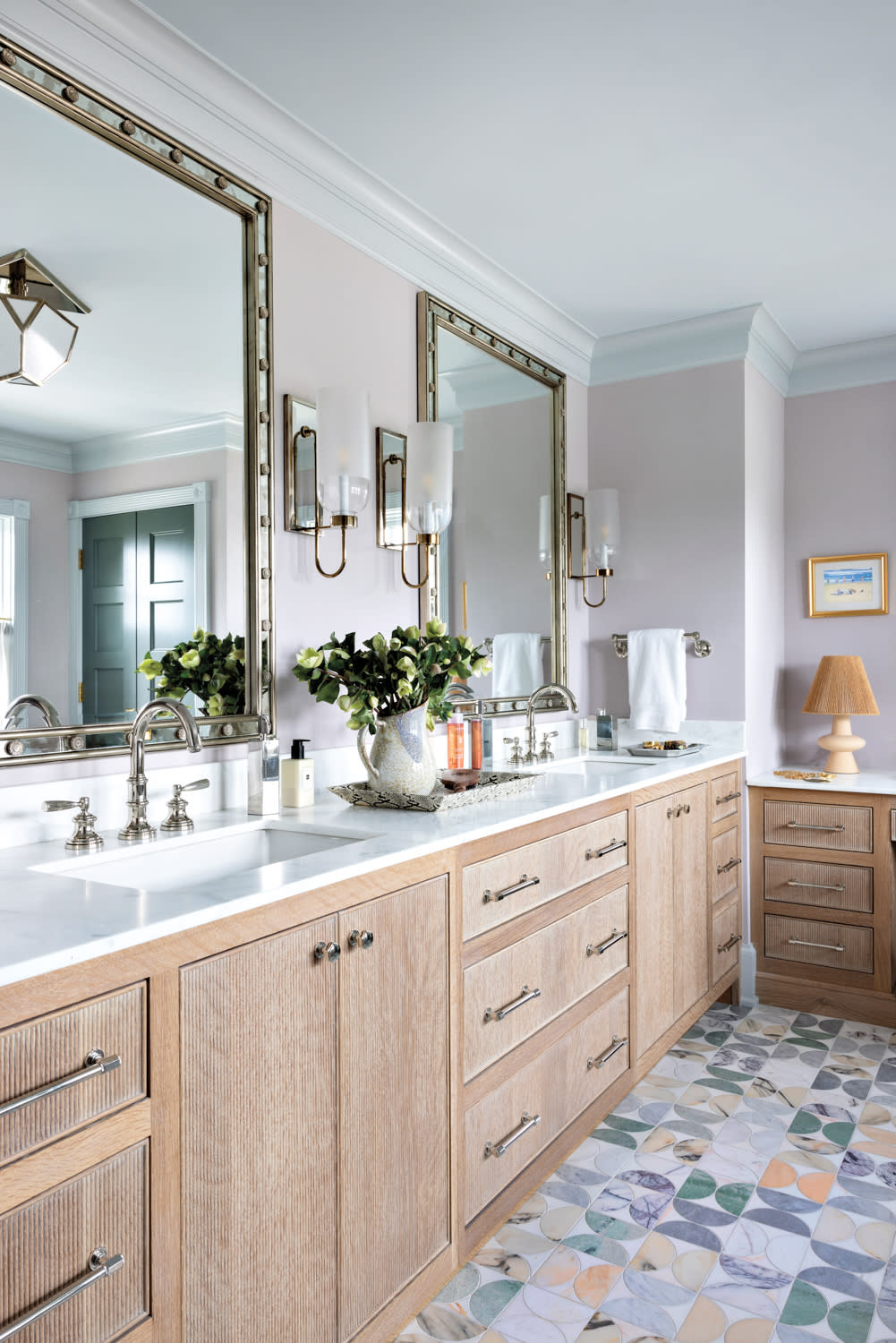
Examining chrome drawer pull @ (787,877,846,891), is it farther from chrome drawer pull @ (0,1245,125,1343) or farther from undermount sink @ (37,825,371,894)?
chrome drawer pull @ (0,1245,125,1343)

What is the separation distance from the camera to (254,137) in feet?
6.77

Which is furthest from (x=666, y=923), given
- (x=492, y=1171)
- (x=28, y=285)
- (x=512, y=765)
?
(x=28, y=285)

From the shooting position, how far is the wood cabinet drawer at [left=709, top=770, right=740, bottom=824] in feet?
10.1

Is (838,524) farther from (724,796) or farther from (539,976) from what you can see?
(539,976)

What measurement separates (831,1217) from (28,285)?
2461 millimetres

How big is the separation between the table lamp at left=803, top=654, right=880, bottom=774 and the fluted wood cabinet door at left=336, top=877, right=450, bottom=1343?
222 cm

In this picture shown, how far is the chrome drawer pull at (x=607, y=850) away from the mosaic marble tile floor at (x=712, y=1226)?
29.0 inches

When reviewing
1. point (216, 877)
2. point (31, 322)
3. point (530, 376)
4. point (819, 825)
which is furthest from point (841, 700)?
point (31, 322)

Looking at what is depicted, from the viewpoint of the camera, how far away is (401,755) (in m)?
2.10

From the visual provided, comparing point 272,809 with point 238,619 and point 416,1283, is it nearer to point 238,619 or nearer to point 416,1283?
A: point 238,619

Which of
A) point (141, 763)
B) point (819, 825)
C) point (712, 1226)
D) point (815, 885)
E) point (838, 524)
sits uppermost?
point (838, 524)

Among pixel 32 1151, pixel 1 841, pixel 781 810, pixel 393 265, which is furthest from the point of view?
pixel 781 810

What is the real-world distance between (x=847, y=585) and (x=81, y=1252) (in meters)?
3.43

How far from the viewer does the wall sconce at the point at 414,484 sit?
7.83ft
